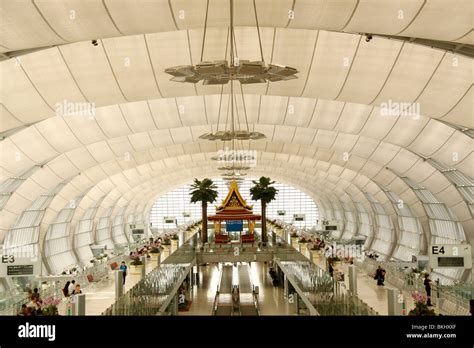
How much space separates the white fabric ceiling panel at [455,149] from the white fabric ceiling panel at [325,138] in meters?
10.8

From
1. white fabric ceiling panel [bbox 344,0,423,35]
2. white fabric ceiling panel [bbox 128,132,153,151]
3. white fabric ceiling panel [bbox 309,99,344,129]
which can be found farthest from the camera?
white fabric ceiling panel [bbox 128,132,153,151]

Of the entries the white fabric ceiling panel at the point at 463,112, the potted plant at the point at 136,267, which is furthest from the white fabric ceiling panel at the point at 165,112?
the white fabric ceiling panel at the point at 463,112

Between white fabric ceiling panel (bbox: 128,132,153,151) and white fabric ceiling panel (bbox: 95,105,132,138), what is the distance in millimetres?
8191

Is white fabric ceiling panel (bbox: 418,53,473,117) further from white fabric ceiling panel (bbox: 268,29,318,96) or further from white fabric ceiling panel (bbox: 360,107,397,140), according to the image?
white fabric ceiling panel (bbox: 360,107,397,140)

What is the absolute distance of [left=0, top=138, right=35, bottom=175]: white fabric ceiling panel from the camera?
32.8 m

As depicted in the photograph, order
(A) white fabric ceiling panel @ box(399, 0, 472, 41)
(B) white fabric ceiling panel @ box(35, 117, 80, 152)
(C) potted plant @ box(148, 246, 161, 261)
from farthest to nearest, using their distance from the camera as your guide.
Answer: (C) potted plant @ box(148, 246, 161, 261) → (B) white fabric ceiling panel @ box(35, 117, 80, 152) → (A) white fabric ceiling panel @ box(399, 0, 472, 41)

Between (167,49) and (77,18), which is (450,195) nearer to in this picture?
(167,49)

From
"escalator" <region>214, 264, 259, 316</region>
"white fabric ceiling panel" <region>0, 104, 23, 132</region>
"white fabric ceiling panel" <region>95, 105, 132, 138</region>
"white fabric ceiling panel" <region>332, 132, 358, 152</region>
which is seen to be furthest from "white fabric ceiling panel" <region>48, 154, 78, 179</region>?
"white fabric ceiling panel" <region>332, 132, 358, 152</region>

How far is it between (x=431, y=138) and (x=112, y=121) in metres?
19.6

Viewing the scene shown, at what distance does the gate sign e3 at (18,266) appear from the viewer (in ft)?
74.8

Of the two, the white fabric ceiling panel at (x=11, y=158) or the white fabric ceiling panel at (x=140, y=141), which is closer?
the white fabric ceiling panel at (x=11, y=158)

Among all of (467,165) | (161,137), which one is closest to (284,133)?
(161,137)

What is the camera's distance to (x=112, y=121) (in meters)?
35.8

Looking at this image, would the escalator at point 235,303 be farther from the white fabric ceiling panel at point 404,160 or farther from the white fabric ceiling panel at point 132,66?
the white fabric ceiling panel at point 132,66
